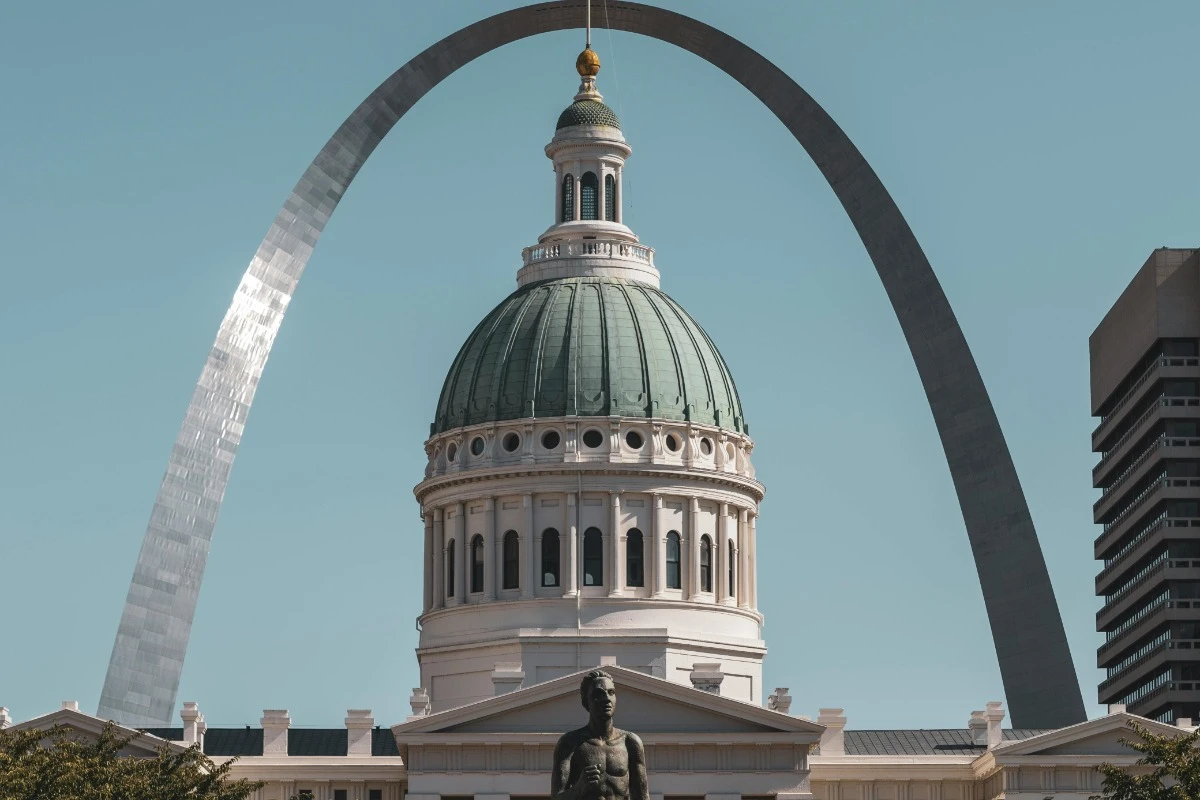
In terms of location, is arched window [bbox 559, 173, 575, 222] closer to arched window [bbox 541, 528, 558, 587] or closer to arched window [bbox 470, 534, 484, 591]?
arched window [bbox 541, 528, 558, 587]

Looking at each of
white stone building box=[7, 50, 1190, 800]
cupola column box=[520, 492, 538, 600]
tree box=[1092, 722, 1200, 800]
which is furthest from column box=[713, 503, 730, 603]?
tree box=[1092, 722, 1200, 800]

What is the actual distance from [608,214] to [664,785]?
38668 mm

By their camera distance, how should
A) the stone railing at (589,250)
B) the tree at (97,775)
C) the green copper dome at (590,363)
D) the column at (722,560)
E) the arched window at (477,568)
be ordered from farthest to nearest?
the stone railing at (589,250), the green copper dome at (590,363), the arched window at (477,568), the column at (722,560), the tree at (97,775)

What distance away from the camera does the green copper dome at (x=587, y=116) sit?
6501 inches

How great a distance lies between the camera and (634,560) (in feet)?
522

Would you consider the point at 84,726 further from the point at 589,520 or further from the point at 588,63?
the point at 588,63

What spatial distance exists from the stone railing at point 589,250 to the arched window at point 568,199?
5.69 feet

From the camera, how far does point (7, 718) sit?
135875 mm

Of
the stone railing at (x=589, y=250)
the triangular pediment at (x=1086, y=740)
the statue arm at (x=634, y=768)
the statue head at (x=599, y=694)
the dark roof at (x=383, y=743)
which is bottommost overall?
the statue arm at (x=634, y=768)

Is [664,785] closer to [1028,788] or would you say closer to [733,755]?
[733,755]

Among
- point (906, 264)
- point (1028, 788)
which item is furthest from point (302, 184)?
point (1028, 788)

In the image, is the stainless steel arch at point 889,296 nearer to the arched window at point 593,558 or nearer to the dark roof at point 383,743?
the dark roof at point 383,743

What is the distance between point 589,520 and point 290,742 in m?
20.5

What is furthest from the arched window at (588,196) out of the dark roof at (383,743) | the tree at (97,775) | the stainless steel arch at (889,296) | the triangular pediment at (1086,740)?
the tree at (97,775)
